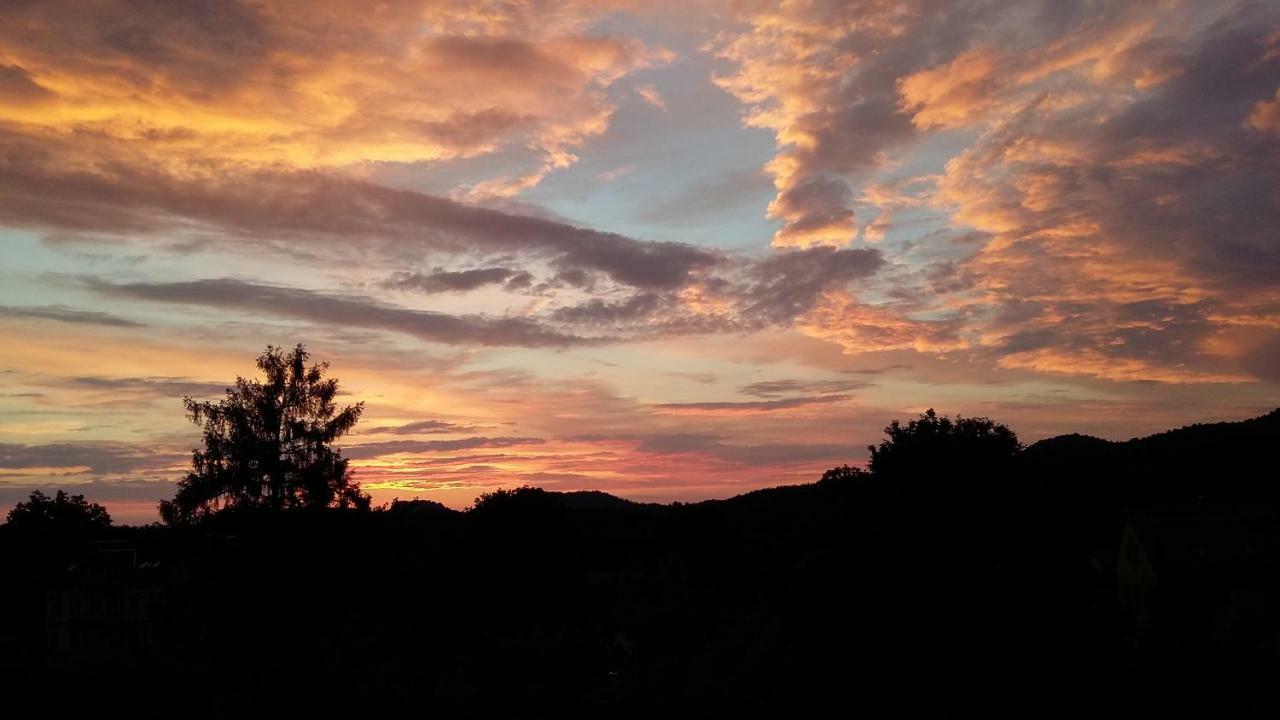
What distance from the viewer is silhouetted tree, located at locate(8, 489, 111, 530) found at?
105125mm

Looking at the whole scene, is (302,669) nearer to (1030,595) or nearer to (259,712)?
(259,712)

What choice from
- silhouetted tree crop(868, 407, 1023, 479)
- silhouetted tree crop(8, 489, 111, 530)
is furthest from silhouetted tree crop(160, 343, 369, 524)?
silhouetted tree crop(8, 489, 111, 530)

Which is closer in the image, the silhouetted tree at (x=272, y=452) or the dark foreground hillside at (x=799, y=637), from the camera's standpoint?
the dark foreground hillside at (x=799, y=637)

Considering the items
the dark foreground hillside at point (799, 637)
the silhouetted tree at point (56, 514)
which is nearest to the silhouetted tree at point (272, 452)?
the dark foreground hillside at point (799, 637)

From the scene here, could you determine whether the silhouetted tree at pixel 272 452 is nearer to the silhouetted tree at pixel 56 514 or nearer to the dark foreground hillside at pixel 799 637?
the dark foreground hillside at pixel 799 637

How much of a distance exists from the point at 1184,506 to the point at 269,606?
5504cm

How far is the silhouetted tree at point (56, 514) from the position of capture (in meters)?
105

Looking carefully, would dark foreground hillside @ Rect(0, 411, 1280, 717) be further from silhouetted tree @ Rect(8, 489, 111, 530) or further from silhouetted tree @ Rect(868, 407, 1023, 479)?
silhouetted tree @ Rect(8, 489, 111, 530)

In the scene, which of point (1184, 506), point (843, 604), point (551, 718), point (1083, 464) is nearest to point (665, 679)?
point (551, 718)

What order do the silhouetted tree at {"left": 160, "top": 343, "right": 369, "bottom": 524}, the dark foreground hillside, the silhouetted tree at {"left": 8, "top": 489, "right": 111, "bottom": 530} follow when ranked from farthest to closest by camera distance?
the silhouetted tree at {"left": 8, "top": 489, "right": 111, "bottom": 530}
the silhouetted tree at {"left": 160, "top": 343, "right": 369, "bottom": 524}
the dark foreground hillside

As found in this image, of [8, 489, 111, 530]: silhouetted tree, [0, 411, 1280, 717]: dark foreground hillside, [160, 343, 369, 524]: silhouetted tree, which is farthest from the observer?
[8, 489, 111, 530]: silhouetted tree

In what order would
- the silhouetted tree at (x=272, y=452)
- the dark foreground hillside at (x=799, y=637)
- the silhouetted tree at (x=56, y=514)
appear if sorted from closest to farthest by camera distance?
1. the dark foreground hillside at (x=799, y=637)
2. the silhouetted tree at (x=272, y=452)
3. the silhouetted tree at (x=56, y=514)

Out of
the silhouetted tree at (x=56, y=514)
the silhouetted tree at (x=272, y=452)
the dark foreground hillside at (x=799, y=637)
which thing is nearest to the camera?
the dark foreground hillside at (x=799, y=637)

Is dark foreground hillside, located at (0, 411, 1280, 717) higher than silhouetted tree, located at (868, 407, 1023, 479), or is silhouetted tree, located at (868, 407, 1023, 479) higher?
silhouetted tree, located at (868, 407, 1023, 479)
